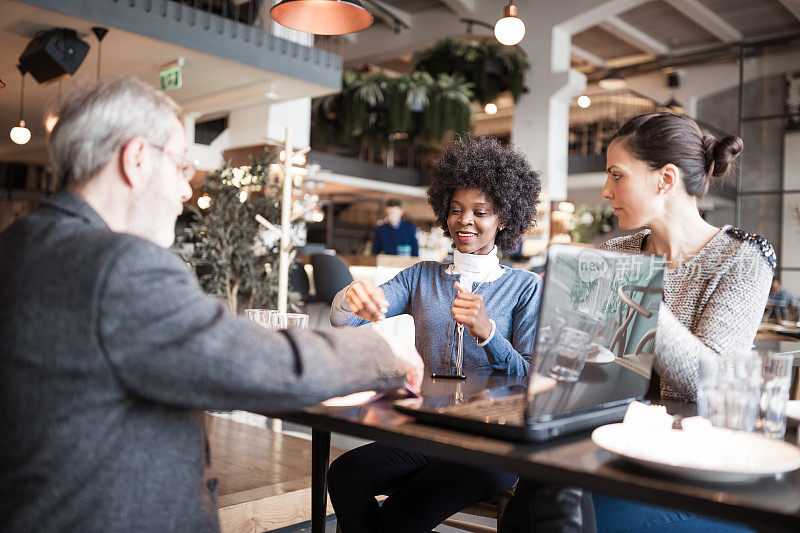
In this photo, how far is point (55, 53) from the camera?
219 inches

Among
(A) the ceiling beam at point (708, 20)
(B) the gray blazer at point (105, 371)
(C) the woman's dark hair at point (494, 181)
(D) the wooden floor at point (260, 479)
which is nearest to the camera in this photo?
(B) the gray blazer at point (105, 371)

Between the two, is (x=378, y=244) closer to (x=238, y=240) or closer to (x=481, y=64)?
(x=238, y=240)

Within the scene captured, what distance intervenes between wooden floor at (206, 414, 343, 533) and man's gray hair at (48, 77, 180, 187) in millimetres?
1480

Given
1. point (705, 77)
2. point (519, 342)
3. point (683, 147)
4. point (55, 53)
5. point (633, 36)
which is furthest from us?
point (705, 77)

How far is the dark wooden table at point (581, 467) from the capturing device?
791 mm

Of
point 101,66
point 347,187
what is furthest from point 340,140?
point 101,66

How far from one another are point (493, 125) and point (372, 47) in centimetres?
615

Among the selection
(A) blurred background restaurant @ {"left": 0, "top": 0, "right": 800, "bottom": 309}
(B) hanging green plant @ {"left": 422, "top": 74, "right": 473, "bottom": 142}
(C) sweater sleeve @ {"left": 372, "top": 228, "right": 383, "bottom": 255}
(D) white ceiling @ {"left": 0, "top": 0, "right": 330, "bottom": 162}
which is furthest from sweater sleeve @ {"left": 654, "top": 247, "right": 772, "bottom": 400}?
(B) hanging green plant @ {"left": 422, "top": 74, "right": 473, "bottom": 142}

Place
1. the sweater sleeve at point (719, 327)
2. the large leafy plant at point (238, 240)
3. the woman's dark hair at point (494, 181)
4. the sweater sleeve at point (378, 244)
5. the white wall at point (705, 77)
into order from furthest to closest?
the white wall at point (705, 77) < the sweater sleeve at point (378, 244) < the large leafy plant at point (238, 240) < the woman's dark hair at point (494, 181) < the sweater sleeve at point (719, 327)

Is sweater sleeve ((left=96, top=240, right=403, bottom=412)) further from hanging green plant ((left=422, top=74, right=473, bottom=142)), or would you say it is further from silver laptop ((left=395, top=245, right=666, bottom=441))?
hanging green plant ((left=422, top=74, right=473, bottom=142))

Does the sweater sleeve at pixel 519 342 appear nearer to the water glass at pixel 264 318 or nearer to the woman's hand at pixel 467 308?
the woman's hand at pixel 467 308

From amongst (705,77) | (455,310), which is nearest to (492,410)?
(455,310)

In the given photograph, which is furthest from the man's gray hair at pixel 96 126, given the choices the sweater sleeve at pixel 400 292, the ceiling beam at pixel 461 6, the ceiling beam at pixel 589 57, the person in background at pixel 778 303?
the ceiling beam at pixel 589 57

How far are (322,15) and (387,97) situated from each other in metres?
7.07
